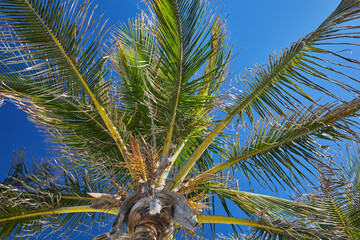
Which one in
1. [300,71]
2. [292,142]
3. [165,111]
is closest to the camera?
[300,71]

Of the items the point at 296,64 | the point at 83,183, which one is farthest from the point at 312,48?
the point at 83,183

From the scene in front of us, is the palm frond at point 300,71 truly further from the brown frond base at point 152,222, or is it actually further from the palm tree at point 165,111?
the brown frond base at point 152,222

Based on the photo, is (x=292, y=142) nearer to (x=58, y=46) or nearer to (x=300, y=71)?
(x=300, y=71)

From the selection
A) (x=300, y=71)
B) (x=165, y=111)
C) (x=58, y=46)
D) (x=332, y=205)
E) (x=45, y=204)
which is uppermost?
(x=300, y=71)

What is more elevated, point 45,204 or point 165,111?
point 165,111

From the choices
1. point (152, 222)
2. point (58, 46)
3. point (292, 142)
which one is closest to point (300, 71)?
point (292, 142)

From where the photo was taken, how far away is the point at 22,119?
14883 millimetres

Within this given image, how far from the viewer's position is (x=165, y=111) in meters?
3.62

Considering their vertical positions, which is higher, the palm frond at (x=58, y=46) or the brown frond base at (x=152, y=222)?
the palm frond at (x=58, y=46)

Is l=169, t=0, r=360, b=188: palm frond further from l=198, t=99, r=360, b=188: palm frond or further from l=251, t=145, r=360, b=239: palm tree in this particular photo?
l=251, t=145, r=360, b=239: palm tree

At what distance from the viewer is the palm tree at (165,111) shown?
8.66 feet

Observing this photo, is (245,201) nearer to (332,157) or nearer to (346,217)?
(332,157)

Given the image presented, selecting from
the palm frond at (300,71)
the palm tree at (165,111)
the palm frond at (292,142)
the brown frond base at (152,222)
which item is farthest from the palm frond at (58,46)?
the palm frond at (292,142)

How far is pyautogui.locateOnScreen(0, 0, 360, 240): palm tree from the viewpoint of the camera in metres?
2.64
